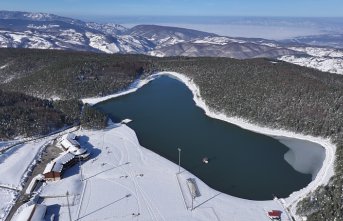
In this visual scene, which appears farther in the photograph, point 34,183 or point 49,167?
point 49,167

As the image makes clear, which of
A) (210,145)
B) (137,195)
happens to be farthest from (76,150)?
(210,145)

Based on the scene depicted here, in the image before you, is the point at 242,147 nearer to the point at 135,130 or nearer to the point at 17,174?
the point at 135,130

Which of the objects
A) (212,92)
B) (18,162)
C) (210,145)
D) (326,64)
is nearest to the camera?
(18,162)

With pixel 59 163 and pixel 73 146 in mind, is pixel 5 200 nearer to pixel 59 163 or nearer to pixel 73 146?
pixel 59 163

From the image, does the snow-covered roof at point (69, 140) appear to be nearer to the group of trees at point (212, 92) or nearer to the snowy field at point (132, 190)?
the snowy field at point (132, 190)

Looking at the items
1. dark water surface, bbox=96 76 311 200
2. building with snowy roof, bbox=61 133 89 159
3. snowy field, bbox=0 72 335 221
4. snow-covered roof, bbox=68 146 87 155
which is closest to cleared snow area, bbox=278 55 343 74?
dark water surface, bbox=96 76 311 200

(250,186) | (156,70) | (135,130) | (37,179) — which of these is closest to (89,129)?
(135,130)
